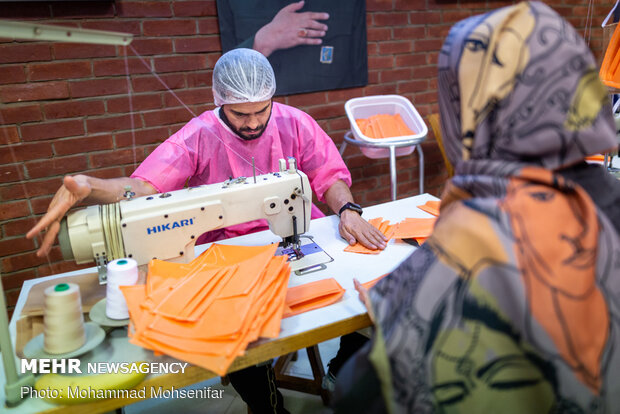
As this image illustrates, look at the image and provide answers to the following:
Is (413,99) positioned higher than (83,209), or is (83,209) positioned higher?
(413,99)

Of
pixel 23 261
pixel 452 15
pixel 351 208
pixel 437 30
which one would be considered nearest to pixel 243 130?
pixel 351 208

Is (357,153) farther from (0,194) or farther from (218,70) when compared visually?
(0,194)

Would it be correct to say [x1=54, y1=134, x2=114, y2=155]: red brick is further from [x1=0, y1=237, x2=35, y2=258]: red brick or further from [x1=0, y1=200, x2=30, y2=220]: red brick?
[x1=0, y1=237, x2=35, y2=258]: red brick

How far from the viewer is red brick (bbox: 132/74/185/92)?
2.53 meters

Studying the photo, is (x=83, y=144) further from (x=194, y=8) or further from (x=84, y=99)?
(x=194, y=8)

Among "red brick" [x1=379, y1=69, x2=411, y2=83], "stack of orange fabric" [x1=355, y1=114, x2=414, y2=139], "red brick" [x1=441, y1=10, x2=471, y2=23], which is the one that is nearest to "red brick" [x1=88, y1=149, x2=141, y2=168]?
"stack of orange fabric" [x1=355, y1=114, x2=414, y2=139]

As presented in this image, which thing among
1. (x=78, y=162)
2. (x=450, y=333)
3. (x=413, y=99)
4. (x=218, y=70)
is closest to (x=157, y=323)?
(x=450, y=333)

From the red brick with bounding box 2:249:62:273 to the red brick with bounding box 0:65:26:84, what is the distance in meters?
0.95

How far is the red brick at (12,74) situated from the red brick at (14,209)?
0.64 meters

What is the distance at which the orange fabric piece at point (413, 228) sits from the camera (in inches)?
58.9

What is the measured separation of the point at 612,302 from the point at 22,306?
1370 millimetres

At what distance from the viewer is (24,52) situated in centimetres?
223

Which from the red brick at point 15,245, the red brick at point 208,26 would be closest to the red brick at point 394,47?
the red brick at point 208,26

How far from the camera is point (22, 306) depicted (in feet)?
3.91
